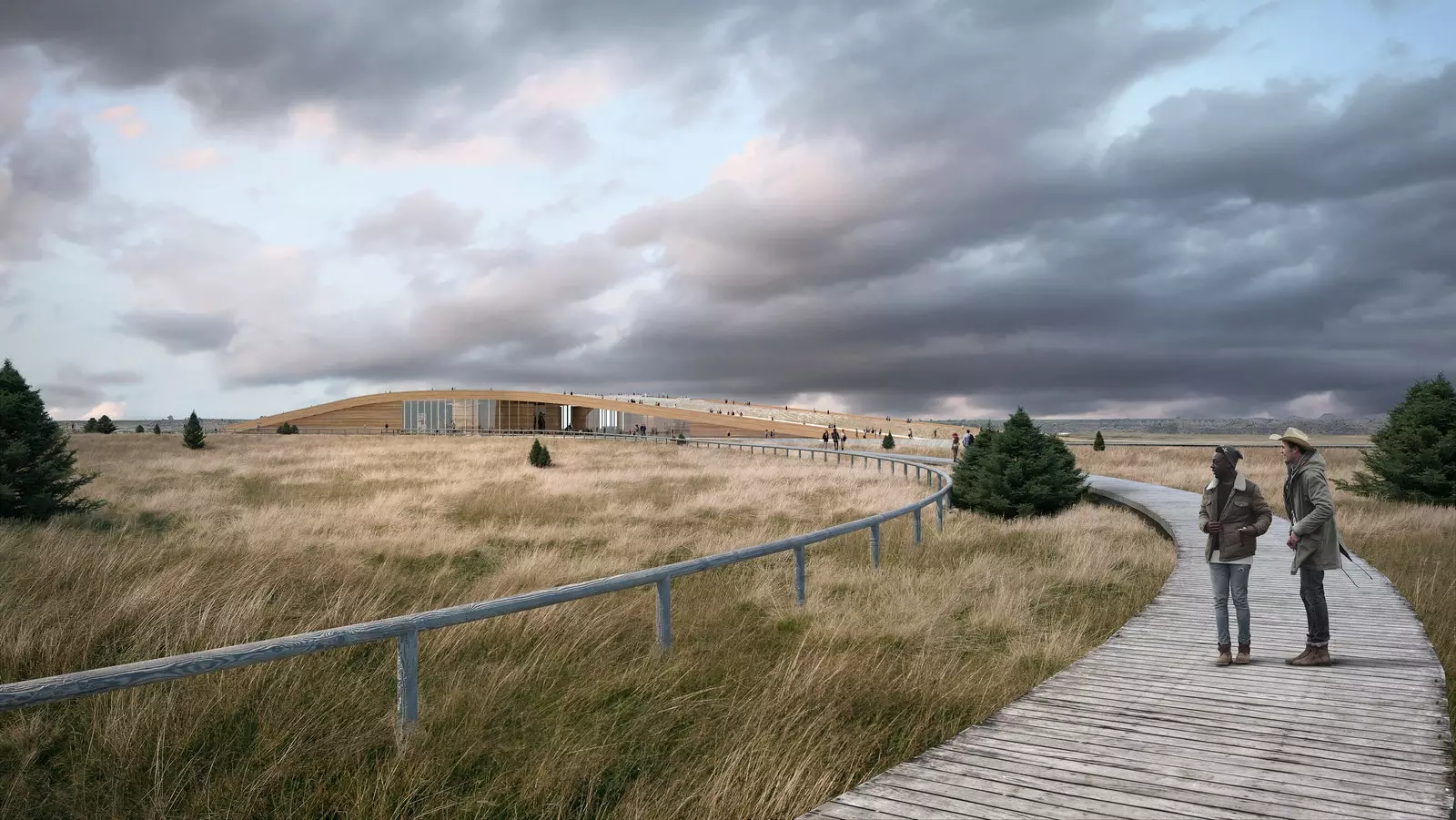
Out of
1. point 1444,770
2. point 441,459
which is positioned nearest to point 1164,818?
point 1444,770

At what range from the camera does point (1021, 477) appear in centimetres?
1741

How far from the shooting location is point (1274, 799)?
3992 mm

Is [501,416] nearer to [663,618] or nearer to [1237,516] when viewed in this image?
[663,618]

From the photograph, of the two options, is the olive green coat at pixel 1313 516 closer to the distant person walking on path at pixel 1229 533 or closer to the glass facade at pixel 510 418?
the distant person walking on path at pixel 1229 533

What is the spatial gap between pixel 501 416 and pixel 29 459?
241 ft

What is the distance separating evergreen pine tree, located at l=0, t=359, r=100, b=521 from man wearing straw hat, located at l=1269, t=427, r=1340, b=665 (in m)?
17.4

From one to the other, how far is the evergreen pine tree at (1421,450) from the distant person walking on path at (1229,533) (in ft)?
50.6

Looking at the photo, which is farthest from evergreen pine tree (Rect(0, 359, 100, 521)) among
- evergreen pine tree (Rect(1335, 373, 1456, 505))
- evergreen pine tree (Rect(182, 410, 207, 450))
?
evergreen pine tree (Rect(182, 410, 207, 450))

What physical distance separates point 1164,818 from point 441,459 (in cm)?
3423

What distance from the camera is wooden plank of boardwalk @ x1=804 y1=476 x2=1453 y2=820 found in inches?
155

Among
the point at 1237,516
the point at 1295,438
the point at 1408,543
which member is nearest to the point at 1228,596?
the point at 1237,516

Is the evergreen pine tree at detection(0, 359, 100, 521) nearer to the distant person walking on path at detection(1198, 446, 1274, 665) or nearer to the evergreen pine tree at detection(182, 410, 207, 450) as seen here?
the distant person walking on path at detection(1198, 446, 1274, 665)

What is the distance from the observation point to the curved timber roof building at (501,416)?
8519 centimetres

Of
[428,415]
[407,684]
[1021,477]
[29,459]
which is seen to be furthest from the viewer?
[428,415]
